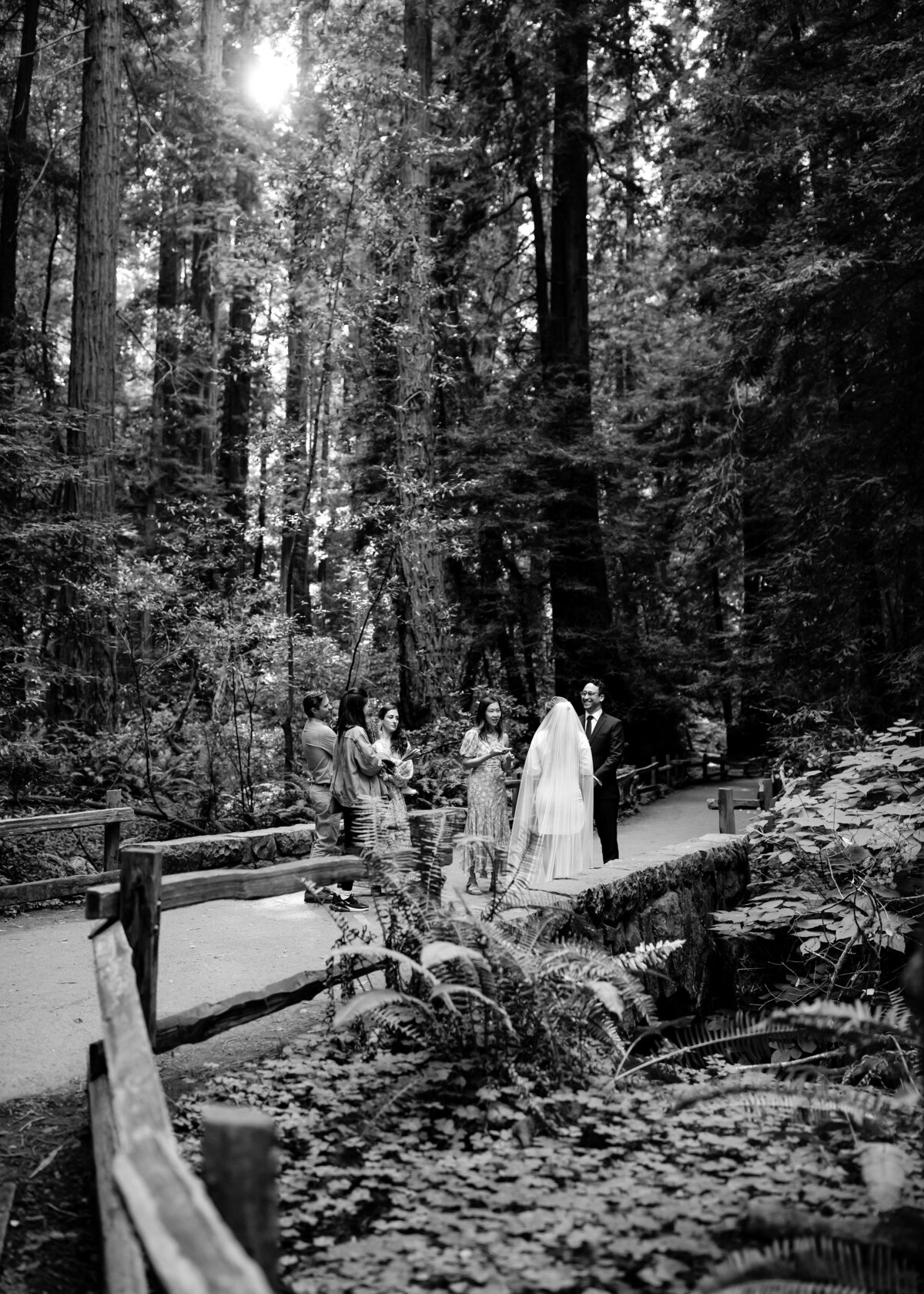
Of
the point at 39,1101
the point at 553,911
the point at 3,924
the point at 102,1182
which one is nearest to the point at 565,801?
the point at 553,911

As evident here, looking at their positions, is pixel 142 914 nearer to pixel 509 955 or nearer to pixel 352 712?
pixel 509 955

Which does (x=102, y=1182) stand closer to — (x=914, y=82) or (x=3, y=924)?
(x=3, y=924)

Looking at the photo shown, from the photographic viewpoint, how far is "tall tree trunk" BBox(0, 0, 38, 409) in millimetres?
16656

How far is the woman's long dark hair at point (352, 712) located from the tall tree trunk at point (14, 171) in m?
9.17

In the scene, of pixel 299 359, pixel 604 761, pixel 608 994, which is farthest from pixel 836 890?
pixel 299 359

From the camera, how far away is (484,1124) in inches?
165

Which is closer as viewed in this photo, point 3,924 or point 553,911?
point 553,911

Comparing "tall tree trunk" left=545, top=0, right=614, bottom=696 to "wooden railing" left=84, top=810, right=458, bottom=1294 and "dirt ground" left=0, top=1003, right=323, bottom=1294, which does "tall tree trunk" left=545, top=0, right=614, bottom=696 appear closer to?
"wooden railing" left=84, top=810, right=458, bottom=1294

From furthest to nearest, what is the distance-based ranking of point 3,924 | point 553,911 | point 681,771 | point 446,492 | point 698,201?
point 681,771 < point 446,492 < point 698,201 < point 3,924 < point 553,911

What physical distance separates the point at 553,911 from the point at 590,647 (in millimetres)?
13138

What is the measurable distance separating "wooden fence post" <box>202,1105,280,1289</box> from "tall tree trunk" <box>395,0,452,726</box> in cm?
1322

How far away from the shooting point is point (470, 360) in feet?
74.8

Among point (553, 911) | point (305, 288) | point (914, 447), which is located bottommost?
point (553, 911)

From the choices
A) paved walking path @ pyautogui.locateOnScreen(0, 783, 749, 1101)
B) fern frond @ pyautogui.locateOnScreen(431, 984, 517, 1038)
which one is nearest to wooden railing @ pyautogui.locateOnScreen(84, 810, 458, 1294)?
fern frond @ pyautogui.locateOnScreen(431, 984, 517, 1038)
